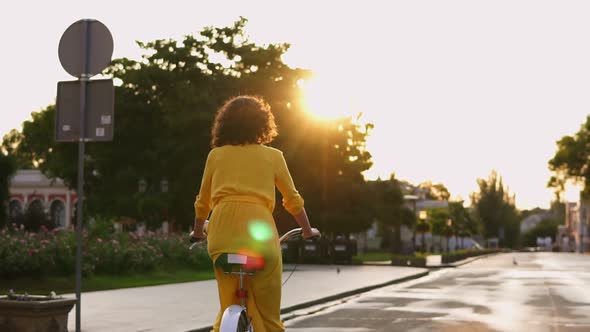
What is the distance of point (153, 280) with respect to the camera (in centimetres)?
2536

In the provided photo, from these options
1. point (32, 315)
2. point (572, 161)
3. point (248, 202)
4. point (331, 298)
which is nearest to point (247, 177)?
point (248, 202)

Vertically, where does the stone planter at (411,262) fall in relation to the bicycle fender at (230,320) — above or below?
below

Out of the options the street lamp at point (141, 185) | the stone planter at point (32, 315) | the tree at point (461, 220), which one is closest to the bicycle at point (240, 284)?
the stone planter at point (32, 315)

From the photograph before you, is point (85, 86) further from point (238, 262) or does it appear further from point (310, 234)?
point (238, 262)

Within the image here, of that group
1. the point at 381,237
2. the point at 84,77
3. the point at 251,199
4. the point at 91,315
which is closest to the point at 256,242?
the point at 251,199

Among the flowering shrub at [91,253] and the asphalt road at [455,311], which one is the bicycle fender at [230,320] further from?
the flowering shrub at [91,253]

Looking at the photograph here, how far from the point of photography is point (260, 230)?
4855 mm

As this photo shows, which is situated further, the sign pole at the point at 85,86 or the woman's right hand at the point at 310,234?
the sign pole at the point at 85,86

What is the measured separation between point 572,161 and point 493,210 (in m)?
48.3

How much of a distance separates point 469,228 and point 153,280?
93.3 m

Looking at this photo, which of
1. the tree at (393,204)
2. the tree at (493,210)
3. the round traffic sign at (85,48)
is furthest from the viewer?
the tree at (493,210)

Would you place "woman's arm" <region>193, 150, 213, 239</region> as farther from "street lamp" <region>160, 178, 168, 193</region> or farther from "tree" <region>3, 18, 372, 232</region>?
A: "street lamp" <region>160, 178, 168, 193</region>

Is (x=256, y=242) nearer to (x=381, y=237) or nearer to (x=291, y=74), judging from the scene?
(x=291, y=74)

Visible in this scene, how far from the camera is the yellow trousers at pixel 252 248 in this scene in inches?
190
